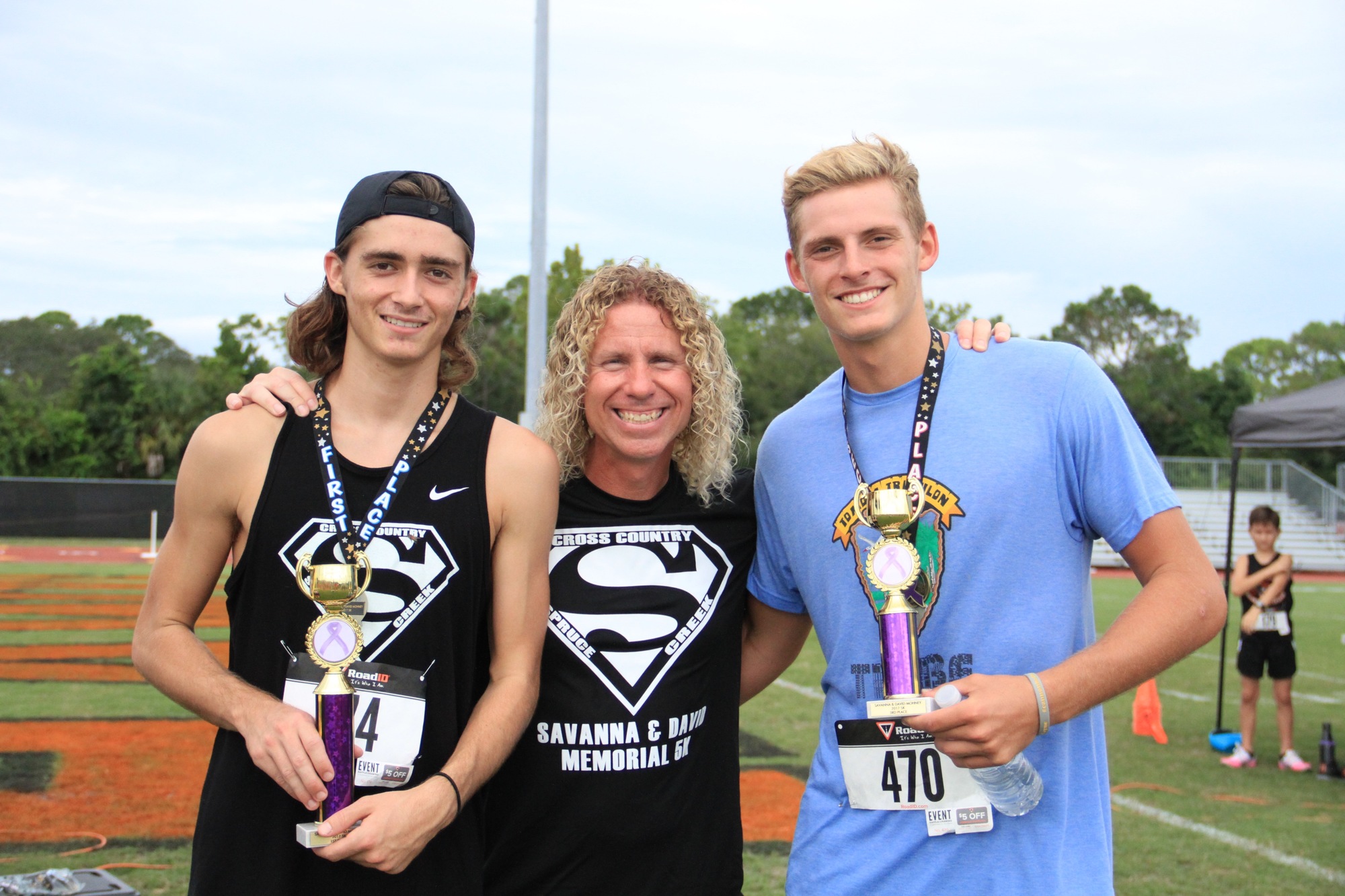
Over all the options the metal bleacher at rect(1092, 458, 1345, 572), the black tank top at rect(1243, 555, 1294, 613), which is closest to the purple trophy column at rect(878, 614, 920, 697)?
the black tank top at rect(1243, 555, 1294, 613)

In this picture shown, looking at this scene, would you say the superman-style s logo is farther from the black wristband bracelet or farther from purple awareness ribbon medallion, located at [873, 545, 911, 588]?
purple awareness ribbon medallion, located at [873, 545, 911, 588]

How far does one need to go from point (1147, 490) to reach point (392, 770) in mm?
1648

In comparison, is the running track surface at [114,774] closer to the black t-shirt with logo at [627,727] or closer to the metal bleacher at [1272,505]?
the black t-shirt with logo at [627,727]

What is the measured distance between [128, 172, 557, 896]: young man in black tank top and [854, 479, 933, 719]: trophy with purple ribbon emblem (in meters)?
0.79

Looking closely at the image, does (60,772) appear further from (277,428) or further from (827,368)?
(827,368)

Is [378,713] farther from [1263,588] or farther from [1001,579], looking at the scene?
[1263,588]

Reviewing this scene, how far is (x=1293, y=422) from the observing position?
839cm

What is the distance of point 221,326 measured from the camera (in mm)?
42531

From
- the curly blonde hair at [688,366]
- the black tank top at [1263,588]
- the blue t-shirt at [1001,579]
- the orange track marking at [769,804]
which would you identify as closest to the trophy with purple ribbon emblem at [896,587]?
the blue t-shirt at [1001,579]

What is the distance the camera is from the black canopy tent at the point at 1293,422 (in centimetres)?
813

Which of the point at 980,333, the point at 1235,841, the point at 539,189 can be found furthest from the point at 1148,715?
the point at 539,189

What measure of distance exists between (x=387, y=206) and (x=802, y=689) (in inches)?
343

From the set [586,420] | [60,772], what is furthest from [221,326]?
[586,420]

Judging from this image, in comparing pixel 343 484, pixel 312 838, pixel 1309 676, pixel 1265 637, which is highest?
pixel 343 484
